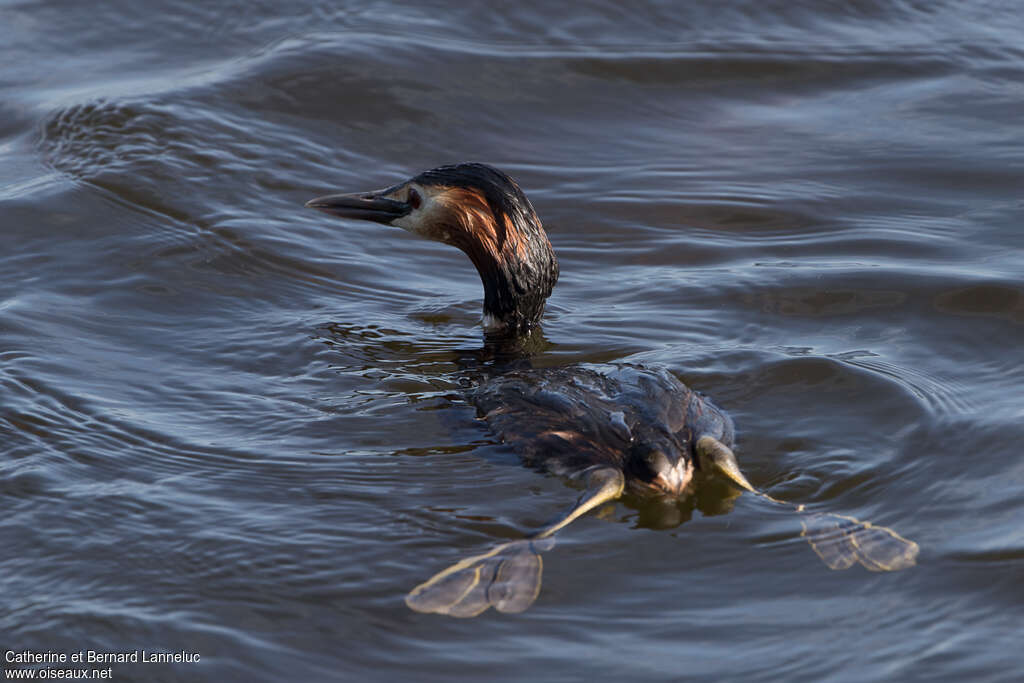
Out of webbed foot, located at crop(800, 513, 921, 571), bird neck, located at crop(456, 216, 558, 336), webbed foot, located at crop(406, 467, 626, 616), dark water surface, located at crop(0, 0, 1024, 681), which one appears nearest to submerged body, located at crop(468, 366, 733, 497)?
dark water surface, located at crop(0, 0, 1024, 681)

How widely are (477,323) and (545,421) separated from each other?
6.13 ft

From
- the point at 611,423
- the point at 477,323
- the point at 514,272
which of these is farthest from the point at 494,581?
the point at 477,323

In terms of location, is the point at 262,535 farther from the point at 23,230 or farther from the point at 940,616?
the point at 23,230

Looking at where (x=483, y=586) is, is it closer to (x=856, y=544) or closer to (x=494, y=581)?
(x=494, y=581)

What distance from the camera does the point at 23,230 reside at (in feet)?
25.8

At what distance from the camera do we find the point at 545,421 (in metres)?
5.20

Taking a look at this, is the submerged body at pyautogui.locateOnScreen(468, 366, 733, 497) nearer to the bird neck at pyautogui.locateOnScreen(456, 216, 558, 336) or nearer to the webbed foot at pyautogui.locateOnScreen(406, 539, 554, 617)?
the webbed foot at pyautogui.locateOnScreen(406, 539, 554, 617)

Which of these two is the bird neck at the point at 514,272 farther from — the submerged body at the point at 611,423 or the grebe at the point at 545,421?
the submerged body at the point at 611,423

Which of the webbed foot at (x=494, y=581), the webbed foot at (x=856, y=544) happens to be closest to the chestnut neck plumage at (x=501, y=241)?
the webbed foot at (x=494, y=581)

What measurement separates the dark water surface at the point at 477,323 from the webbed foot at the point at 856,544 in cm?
6

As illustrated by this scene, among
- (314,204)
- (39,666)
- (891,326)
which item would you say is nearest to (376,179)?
(314,204)

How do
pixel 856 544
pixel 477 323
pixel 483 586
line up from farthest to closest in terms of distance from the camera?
1. pixel 477 323
2. pixel 856 544
3. pixel 483 586

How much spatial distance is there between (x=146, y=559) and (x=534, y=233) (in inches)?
101

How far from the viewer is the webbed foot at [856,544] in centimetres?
453
